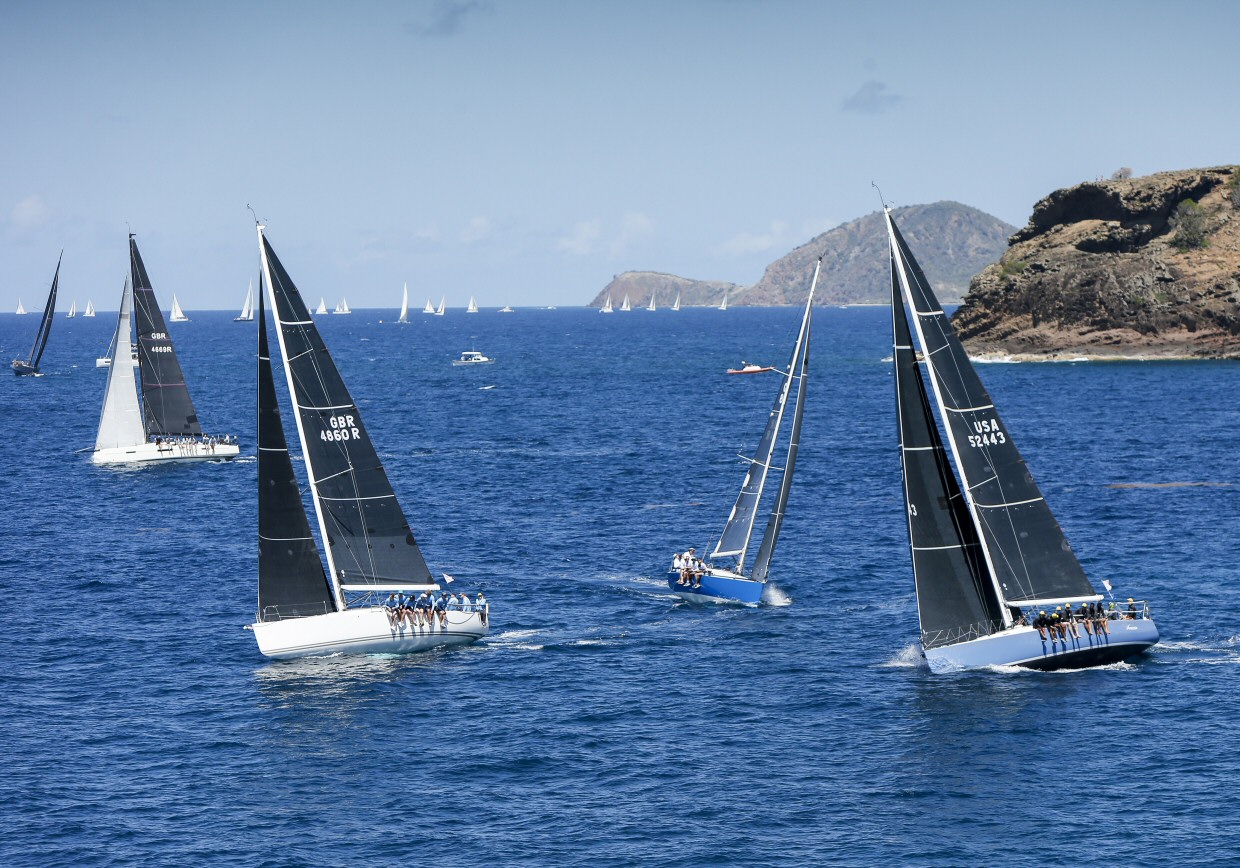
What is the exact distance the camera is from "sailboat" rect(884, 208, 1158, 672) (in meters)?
49.4

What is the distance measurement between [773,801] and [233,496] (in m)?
59.3

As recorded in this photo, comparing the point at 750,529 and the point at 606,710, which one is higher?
the point at 750,529

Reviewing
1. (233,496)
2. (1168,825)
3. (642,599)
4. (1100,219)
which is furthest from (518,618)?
(1100,219)

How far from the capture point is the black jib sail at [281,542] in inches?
2068

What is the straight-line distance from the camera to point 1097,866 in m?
35.6

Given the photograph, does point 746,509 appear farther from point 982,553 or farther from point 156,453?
point 156,453

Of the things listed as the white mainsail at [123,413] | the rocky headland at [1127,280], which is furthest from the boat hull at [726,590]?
the rocky headland at [1127,280]

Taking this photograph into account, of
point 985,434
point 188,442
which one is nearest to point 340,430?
point 985,434

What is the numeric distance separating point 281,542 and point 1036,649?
27381 mm

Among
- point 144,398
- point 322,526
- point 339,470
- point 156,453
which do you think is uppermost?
point 339,470

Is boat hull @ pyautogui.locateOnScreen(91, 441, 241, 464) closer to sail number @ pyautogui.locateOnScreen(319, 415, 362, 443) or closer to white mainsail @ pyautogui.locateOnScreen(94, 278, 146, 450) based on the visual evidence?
white mainsail @ pyautogui.locateOnScreen(94, 278, 146, 450)

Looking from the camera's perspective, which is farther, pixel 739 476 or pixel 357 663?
pixel 739 476

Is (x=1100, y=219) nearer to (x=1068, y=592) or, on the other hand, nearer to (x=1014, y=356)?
(x=1014, y=356)

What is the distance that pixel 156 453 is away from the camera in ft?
340
